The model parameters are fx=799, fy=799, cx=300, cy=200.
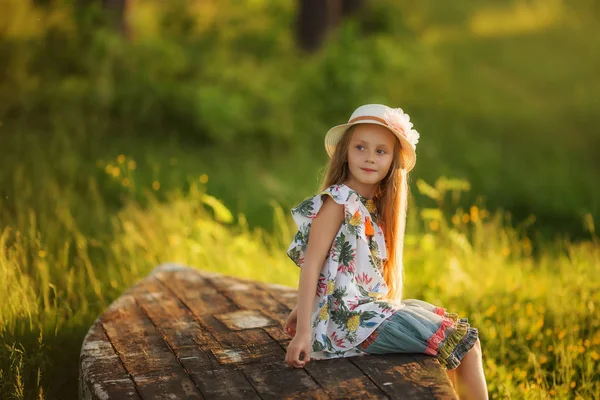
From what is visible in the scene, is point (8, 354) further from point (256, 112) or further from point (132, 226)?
point (256, 112)

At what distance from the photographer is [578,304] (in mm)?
5234

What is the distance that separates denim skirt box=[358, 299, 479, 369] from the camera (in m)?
3.54

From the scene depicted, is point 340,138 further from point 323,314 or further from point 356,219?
point 323,314

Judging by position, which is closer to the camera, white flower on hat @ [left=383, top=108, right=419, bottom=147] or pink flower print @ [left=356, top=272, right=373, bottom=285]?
white flower on hat @ [left=383, top=108, right=419, bottom=147]

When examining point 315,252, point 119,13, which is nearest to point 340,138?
point 315,252

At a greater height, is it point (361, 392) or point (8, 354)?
point (361, 392)

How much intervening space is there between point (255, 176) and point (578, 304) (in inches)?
166

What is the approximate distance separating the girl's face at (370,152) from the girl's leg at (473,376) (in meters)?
0.89

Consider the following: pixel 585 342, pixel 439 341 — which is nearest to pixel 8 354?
pixel 439 341

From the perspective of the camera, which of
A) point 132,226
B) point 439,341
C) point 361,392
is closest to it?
point 361,392

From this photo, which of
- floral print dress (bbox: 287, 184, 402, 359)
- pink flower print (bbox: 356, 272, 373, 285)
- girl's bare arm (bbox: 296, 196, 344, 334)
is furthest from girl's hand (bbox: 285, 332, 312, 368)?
pink flower print (bbox: 356, 272, 373, 285)

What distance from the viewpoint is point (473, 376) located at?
3.56 meters

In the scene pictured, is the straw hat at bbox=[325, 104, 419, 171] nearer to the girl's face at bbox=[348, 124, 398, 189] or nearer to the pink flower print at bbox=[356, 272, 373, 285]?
the girl's face at bbox=[348, 124, 398, 189]

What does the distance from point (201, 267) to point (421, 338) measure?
8.70ft
